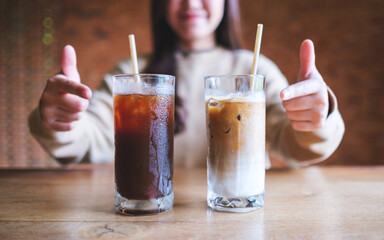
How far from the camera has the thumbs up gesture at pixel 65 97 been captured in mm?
854

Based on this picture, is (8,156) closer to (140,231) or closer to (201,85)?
(201,85)

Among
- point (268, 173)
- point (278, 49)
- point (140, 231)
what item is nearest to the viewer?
point (140, 231)

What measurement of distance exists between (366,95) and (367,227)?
3.75m

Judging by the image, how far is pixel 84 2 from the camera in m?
4.88

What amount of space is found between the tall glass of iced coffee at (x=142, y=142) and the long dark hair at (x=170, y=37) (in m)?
0.96

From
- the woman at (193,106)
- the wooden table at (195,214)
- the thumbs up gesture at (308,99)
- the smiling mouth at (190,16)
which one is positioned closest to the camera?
the wooden table at (195,214)

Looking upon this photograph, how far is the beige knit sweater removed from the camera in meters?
1.36

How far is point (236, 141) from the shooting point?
30.3 inches

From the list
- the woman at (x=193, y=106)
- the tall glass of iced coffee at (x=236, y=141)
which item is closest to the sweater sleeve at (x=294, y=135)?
the woman at (x=193, y=106)

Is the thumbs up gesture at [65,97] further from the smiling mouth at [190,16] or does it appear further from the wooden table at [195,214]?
the smiling mouth at [190,16]

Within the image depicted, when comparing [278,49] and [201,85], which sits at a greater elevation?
[278,49]

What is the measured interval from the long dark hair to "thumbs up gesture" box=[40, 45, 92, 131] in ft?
2.60

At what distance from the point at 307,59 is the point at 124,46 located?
419 cm

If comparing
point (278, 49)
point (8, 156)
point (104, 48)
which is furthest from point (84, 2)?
point (278, 49)
